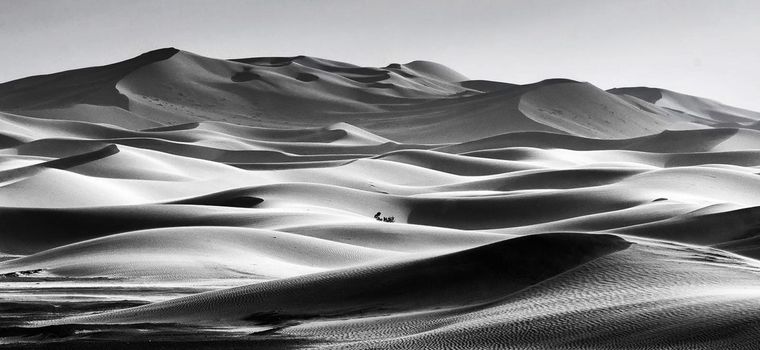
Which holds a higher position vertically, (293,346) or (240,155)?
(293,346)

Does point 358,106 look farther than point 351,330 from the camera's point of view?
Yes

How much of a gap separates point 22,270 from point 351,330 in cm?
1055

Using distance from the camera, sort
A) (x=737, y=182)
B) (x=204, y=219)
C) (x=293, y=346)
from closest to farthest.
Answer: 1. (x=293, y=346)
2. (x=204, y=219)
3. (x=737, y=182)

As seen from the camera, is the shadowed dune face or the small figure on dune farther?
the small figure on dune

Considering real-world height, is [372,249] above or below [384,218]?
above

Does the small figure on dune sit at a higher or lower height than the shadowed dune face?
lower

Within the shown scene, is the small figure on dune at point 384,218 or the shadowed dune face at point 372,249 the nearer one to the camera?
the shadowed dune face at point 372,249

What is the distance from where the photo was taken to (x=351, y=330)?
Answer: 9016mm

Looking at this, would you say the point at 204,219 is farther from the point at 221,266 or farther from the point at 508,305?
the point at 508,305

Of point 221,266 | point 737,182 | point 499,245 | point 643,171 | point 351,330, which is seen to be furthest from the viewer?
point 643,171

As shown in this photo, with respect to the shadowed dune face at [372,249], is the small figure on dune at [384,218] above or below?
below

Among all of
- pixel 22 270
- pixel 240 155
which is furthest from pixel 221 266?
pixel 240 155

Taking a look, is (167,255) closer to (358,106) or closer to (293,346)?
(293,346)

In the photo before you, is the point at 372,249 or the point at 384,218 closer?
the point at 372,249
